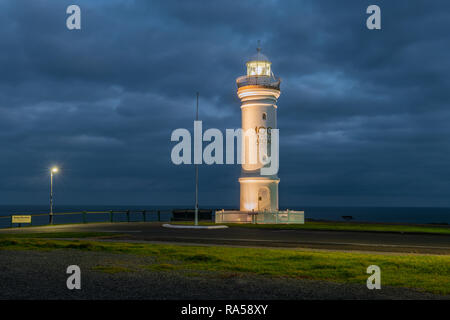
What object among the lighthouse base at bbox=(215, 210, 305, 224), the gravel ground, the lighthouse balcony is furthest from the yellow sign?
the gravel ground

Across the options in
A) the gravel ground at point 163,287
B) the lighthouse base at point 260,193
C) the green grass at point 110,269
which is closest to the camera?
the gravel ground at point 163,287

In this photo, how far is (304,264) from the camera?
41.0 ft

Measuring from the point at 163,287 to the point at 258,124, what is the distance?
1156 inches

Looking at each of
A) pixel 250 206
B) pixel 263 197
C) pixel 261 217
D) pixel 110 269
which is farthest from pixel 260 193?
pixel 110 269

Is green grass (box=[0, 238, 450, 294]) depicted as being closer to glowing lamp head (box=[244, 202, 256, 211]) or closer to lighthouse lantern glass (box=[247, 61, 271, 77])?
glowing lamp head (box=[244, 202, 256, 211])

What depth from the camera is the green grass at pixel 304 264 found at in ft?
34.4

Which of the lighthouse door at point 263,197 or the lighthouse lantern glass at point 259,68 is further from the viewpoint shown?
the lighthouse lantern glass at point 259,68

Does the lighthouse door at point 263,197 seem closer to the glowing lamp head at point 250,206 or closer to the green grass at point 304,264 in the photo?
the glowing lamp head at point 250,206

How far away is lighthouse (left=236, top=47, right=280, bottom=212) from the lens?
3731 cm

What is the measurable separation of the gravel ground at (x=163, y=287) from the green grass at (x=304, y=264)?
1.94ft

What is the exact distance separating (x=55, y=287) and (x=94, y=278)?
3.82 ft

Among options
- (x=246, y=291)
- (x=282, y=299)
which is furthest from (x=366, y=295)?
(x=246, y=291)

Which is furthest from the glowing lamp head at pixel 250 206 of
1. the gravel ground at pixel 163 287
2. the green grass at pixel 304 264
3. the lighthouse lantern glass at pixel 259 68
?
the gravel ground at pixel 163 287

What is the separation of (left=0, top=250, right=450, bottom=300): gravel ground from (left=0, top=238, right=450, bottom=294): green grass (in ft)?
1.94
